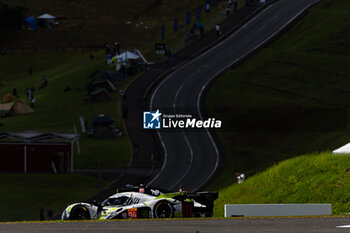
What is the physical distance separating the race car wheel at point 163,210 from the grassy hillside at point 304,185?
965 centimetres

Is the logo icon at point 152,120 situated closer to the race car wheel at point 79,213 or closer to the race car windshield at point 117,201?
the race car windshield at point 117,201

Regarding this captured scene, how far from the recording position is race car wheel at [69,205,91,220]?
35.1 meters

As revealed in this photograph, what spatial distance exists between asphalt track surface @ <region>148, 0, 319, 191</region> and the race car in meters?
42.4

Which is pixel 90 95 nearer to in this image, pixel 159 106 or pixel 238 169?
pixel 159 106

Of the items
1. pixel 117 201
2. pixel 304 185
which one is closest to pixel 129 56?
pixel 304 185

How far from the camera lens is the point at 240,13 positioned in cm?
14538

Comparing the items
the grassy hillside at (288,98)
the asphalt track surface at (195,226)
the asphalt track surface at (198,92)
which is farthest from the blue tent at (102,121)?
the asphalt track surface at (195,226)

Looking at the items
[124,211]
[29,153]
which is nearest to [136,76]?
[29,153]

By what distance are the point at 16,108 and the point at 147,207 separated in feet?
279

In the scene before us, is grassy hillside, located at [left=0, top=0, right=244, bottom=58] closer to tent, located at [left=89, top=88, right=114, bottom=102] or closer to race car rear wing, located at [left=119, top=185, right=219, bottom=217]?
tent, located at [left=89, top=88, right=114, bottom=102]

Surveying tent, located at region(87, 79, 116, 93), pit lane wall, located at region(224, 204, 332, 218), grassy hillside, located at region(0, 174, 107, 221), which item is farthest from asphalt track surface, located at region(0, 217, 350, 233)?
tent, located at region(87, 79, 116, 93)

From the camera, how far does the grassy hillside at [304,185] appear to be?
135ft

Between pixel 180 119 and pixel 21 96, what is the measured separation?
1547 inches

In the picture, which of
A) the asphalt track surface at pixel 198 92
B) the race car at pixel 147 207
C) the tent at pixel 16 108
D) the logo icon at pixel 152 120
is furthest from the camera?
the tent at pixel 16 108
